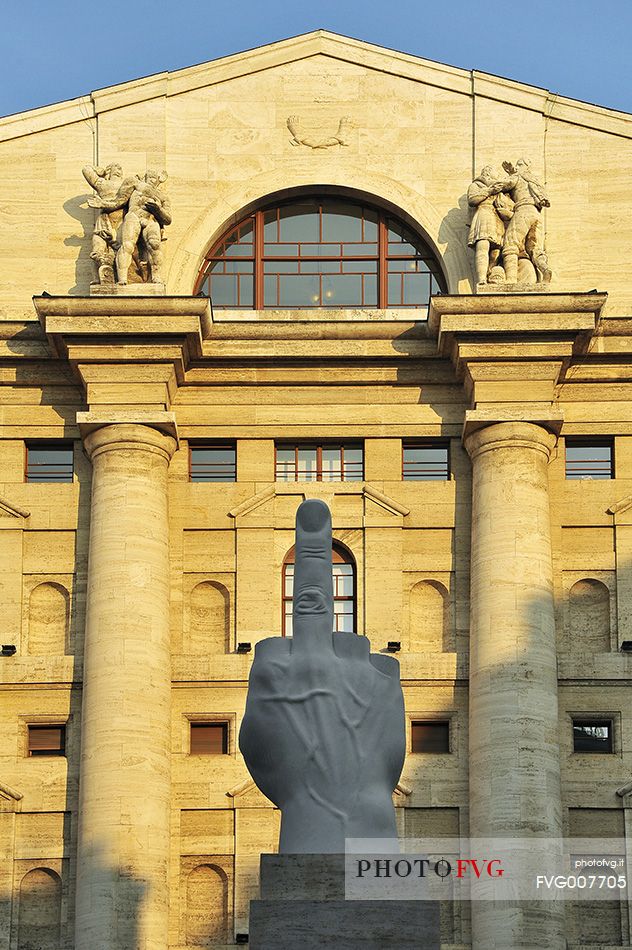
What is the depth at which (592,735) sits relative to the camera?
42594 millimetres

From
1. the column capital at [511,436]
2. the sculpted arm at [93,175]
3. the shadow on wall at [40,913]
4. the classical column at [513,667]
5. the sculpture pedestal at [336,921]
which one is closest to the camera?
the sculpture pedestal at [336,921]

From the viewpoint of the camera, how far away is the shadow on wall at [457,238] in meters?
45.0

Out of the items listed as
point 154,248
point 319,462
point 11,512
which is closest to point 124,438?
point 11,512

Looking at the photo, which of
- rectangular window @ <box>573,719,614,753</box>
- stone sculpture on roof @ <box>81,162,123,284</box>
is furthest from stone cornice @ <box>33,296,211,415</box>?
rectangular window @ <box>573,719,614,753</box>

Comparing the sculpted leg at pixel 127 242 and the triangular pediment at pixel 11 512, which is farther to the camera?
the sculpted leg at pixel 127 242

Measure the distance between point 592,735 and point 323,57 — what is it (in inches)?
588

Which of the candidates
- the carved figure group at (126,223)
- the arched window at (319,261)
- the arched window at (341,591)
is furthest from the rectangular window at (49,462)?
the arched window at (341,591)

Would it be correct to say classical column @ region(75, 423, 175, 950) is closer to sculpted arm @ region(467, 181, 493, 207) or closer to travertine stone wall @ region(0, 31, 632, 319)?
travertine stone wall @ region(0, 31, 632, 319)

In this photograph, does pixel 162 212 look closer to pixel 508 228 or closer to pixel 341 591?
pixel 508 228

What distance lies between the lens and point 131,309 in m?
42.6

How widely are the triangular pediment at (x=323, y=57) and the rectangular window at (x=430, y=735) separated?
12.6 metres

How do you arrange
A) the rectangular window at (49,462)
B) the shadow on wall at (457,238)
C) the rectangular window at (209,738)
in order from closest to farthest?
the rectangular window at (209,738)
the rectangular window at (49,462)
the shadow on wall at (457,238)

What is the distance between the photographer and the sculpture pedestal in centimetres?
2247

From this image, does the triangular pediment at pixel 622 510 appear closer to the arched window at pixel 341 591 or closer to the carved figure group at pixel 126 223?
the arched window at pixel 341 591
